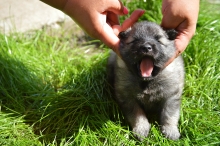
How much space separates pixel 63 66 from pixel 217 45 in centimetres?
206

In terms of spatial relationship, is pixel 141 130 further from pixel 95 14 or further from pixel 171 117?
pixel 95 14

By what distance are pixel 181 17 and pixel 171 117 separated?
1081 millimetres

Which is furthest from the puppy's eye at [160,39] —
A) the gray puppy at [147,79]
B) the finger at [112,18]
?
the finger at [112,18]

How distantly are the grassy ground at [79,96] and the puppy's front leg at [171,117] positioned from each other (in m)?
0.08

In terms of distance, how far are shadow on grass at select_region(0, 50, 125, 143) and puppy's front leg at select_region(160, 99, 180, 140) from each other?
57 centimetres

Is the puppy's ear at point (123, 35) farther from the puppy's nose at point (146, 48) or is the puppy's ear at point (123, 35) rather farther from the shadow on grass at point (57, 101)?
the shadow on grass at point (57, 101)

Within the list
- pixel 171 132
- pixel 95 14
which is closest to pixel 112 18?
pixel 95 14

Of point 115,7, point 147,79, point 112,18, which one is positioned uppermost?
point 115,7

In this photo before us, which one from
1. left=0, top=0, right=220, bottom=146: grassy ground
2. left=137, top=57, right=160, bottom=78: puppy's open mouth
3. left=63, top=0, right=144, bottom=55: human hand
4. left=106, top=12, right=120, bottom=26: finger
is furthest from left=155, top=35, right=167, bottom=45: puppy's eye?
left=0, top=0, right=220, bottom=146: grassy ground

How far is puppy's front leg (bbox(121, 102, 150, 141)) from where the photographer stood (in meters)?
3.54

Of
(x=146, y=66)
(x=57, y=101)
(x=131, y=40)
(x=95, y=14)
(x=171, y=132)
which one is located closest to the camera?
(x=95, y=14)

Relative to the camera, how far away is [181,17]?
10.2 feet

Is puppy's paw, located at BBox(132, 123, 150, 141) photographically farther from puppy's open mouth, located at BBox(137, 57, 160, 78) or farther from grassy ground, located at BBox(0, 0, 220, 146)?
puppy's open mouth, located at BBox(137, 57, 160, 78)

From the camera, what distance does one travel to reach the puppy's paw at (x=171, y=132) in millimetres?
3496
